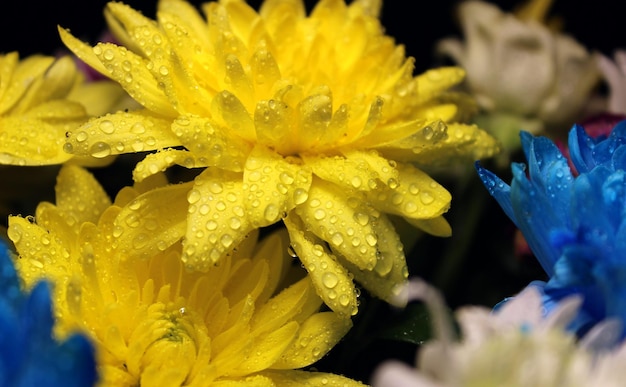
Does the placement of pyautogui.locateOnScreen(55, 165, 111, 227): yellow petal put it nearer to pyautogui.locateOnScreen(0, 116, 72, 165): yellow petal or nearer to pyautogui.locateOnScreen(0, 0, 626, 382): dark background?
pyautogui.locateOnScreen(0, 116, 72, 165): yellow petal

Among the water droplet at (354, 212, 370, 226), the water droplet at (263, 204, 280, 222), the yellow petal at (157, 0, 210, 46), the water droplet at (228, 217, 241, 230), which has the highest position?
the yellow petal at (157, 0, 210, 46)

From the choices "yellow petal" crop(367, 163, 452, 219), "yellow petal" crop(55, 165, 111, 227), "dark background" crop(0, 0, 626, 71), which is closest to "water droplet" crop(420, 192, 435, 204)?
"yellow petal" crop(367, 163, 452, 219)

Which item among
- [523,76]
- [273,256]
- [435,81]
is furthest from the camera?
[523,76]

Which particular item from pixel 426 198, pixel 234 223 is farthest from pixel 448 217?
pixel 234 223

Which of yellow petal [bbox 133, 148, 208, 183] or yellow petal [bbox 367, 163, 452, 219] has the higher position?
yellow petal [bbox 133, 148, 208, 183]

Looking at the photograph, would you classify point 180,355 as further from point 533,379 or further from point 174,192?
point 533,379

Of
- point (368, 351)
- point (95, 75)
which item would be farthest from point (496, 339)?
point (95, 75)

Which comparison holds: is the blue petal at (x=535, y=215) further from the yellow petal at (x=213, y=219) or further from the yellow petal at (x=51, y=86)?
the yellow petal at (x=51, y=86)

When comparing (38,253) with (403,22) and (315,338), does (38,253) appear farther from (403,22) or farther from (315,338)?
(403,22)
